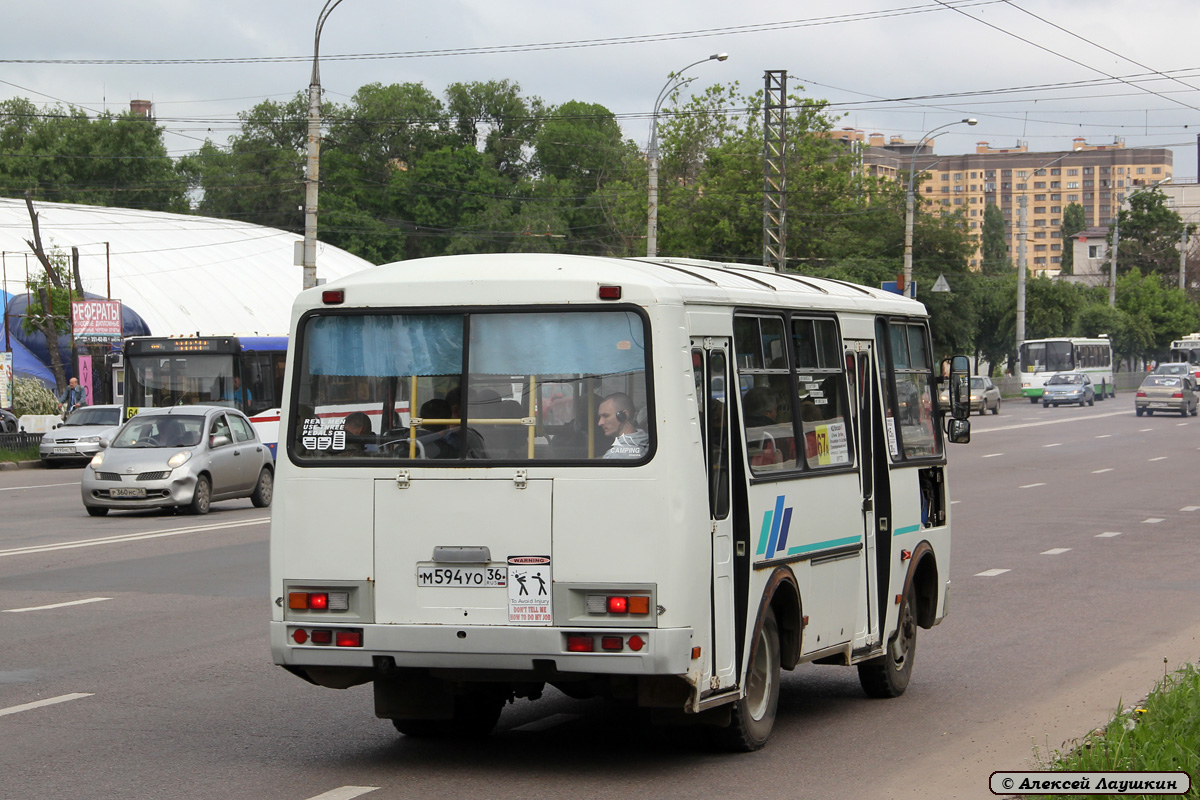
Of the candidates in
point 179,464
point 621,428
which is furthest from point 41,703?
point 179,464

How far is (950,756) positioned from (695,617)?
177cm

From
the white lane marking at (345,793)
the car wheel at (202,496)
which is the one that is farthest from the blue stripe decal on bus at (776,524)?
the car wheel at (202,496)

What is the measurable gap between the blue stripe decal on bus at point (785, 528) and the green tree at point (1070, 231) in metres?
173

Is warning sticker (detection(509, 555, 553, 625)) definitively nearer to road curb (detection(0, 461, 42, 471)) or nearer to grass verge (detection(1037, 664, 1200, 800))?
grass verge (detection(1037, 664, 1200, 800))

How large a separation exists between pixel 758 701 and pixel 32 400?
1546 inches

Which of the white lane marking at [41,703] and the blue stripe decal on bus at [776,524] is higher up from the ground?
the blue stripe decal on bus at [776,524]

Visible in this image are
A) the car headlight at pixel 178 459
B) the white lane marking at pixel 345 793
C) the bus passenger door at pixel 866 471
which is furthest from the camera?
the car headlight at pixel 178 459

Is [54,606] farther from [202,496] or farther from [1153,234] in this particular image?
[1153,234]

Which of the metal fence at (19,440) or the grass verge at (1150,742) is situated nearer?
the grass verge at (1150,742)

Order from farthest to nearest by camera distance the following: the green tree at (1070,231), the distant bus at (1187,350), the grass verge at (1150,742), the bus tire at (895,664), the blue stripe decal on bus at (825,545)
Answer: the green tree at (1070,231)
the distant bus at (1187,350)
the bus tire at (895,664)
the blue stripe decal on bus at (825,545)
the grass verge at (1150,742)

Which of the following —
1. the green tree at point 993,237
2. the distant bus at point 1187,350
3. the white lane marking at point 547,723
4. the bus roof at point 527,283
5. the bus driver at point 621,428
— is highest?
the green tree at point 993,237

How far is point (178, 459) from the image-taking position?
22422 millimetres

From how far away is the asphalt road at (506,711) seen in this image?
703 centimetres

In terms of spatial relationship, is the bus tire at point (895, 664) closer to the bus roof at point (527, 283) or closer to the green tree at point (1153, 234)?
the bus roof at point (527, 283)
